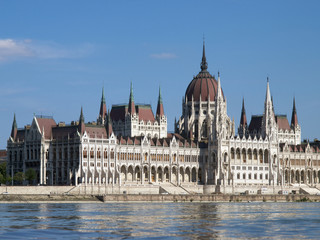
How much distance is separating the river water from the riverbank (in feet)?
100.0

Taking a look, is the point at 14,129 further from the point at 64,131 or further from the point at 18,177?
the point at 18,177

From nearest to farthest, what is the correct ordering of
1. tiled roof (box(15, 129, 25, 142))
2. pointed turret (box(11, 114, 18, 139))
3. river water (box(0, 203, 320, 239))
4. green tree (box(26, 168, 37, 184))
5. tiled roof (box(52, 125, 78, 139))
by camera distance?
river water (box(0, 203, 320, 239)) → green tree (box(26, 168, 37, 184)) → tiled roof (box(52, 125, 78, 139)) → tiled roof (box(15, 129, 25, 142)) → pointed turret (box(11, 114, 18, 139))

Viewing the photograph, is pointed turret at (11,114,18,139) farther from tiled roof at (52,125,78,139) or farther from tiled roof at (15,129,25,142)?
tiled roof at (52,125,78,139)

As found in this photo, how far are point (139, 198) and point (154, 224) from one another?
62336 mm

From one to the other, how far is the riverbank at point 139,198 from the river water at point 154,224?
30.5 m

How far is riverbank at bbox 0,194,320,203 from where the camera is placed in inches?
5512

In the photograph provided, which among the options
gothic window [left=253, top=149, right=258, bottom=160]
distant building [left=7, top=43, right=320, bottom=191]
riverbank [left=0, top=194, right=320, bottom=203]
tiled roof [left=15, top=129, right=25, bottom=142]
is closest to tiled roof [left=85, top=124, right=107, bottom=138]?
distant building [left=7, top=43, right=320, bottom=191]

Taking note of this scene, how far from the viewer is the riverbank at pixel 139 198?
140000 mm

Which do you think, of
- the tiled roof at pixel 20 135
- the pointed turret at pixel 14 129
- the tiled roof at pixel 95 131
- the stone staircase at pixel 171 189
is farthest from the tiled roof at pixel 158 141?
the pointed turret at pixel 14 129

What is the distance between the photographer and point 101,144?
557 feet

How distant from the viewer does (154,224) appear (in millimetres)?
86812

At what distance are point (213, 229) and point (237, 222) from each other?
1039cm

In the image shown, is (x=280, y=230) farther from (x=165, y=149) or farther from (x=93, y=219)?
(x=165, y=149)

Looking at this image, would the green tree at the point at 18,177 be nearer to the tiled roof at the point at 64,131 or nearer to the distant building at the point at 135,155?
the distant building at the point at 135,155
